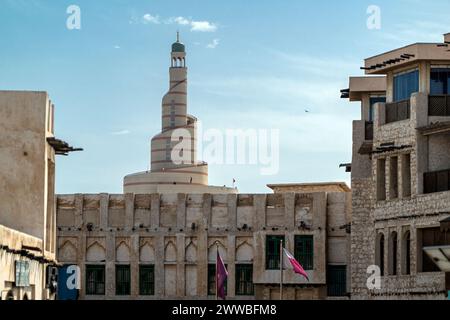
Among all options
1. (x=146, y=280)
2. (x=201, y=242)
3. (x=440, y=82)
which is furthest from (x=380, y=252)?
(x=146, y=280)

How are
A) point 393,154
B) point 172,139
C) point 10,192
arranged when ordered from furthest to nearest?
point 172,139
point 393,154
point 10,192

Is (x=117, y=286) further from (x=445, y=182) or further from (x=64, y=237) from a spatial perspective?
(x=445, y=182)

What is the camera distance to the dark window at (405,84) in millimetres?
55250

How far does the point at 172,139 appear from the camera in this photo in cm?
12762

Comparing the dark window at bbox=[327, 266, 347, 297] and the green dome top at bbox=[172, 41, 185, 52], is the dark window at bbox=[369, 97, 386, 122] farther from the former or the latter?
the green dome top at bbox=[172, 41, 185, 52]

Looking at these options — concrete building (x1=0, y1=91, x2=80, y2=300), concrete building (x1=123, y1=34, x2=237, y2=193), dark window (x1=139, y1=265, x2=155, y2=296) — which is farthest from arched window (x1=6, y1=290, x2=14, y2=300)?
concrete building (x1=123, y1=34, x2=237, y2=193)

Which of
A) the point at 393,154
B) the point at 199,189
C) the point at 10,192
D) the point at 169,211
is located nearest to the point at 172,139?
the point at 199,189

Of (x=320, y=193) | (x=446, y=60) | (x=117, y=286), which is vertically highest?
(x=446, y=60)

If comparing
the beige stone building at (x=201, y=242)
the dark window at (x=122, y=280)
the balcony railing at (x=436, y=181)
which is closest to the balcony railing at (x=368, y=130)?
the beige stone building at (x=201, y=242)

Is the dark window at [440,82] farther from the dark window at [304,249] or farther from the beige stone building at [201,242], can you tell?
the dark window at [304,249]

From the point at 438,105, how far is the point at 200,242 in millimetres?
17589

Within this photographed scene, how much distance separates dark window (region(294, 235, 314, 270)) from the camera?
65500 mm

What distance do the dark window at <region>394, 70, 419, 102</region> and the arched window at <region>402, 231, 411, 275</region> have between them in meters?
6.04

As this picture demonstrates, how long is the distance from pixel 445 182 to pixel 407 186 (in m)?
2.85
